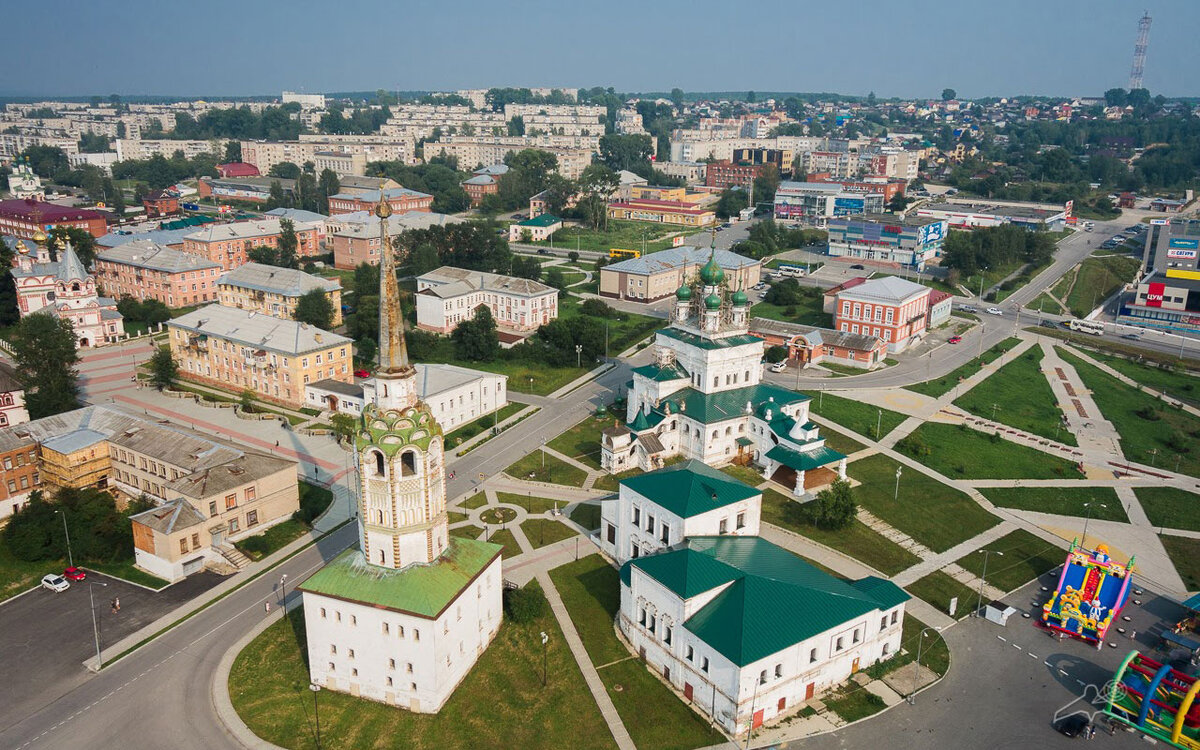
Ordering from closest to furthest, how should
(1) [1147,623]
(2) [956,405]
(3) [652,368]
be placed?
(1) [1147,623], (3) [652,368], (2) [956,405]

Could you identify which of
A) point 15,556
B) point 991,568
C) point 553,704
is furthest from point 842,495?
point 15,556

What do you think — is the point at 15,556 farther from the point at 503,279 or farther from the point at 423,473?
the point at 503,279

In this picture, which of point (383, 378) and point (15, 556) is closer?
point (383, 378)

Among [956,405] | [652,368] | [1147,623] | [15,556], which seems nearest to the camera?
[1147,623]

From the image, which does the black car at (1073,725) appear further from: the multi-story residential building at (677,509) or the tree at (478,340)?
the tree at (478,340)

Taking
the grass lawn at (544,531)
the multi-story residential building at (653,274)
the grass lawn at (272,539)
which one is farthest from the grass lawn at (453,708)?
the multi-story residential building at (653,274)

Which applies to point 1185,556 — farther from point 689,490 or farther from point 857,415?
point 689,490

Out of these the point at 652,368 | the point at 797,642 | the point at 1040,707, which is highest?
the point at 652,368

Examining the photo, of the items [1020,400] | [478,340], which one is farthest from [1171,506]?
[478,340]
